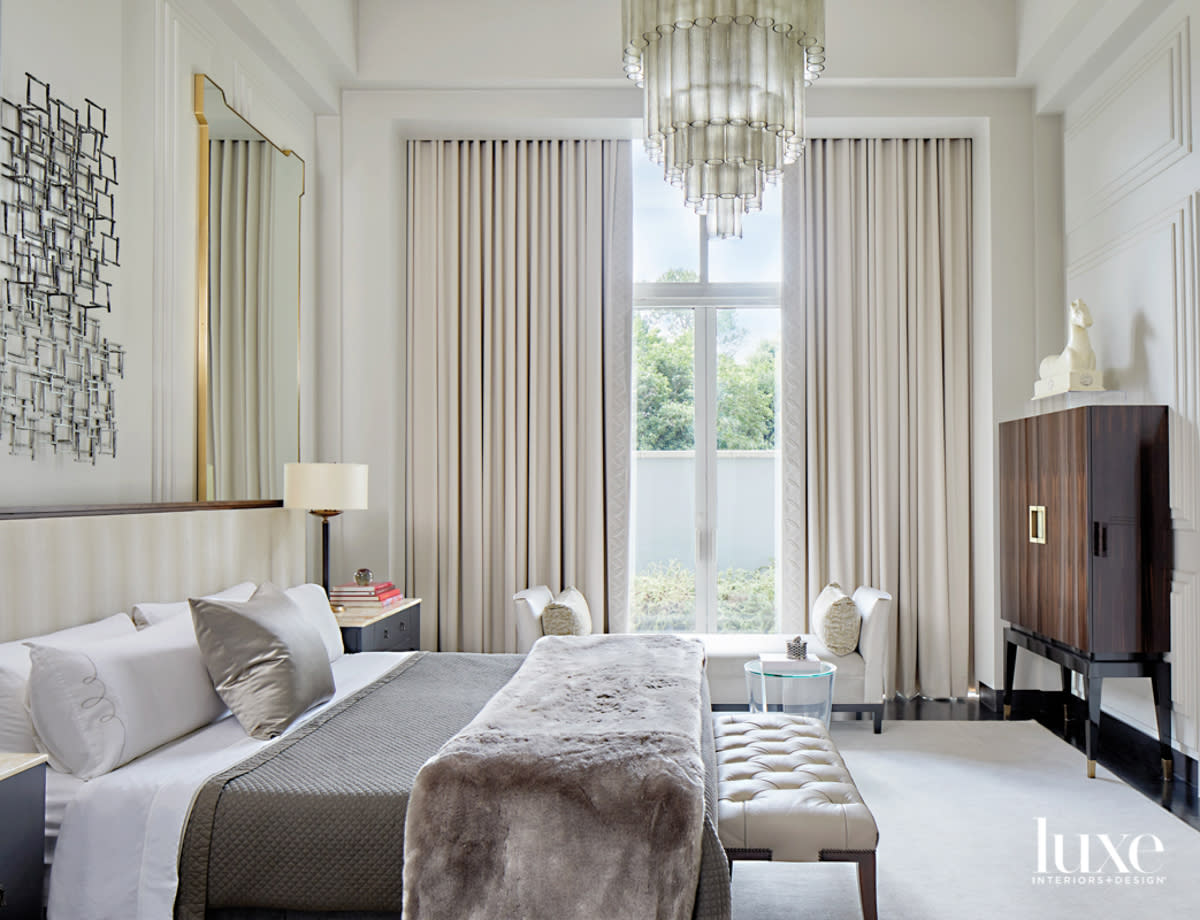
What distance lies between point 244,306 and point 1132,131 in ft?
12.9

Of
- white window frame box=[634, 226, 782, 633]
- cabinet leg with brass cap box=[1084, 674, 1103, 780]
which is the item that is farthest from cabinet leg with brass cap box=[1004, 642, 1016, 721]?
white window frame box=[634, 226, 782, 633]

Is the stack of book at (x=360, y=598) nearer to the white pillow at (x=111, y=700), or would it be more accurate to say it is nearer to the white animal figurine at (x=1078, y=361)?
the white pillow at (x=111, y=700)

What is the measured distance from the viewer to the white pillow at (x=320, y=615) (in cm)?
323

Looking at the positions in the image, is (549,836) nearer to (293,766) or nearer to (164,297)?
(293,766)

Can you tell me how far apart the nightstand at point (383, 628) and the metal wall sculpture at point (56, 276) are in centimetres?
125

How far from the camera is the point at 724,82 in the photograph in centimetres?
225

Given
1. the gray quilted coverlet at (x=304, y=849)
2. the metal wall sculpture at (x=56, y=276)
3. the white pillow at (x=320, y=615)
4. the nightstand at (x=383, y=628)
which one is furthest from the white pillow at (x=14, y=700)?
the nightstand at (x=383, y=628)

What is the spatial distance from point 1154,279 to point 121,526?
4.02 meters

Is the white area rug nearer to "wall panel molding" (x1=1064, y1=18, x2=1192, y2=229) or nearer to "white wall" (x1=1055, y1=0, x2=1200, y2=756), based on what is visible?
"white wall" (x1=1055, y1=0, x2=1200, y2=756)

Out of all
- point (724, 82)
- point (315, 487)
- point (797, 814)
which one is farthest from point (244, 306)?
point (797, 814)

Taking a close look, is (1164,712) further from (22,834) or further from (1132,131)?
(22,834)

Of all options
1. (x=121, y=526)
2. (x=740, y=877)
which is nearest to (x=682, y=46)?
(x=121, y=526)

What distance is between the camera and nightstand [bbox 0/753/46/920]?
5.40ft

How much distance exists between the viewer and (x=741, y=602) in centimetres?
496
